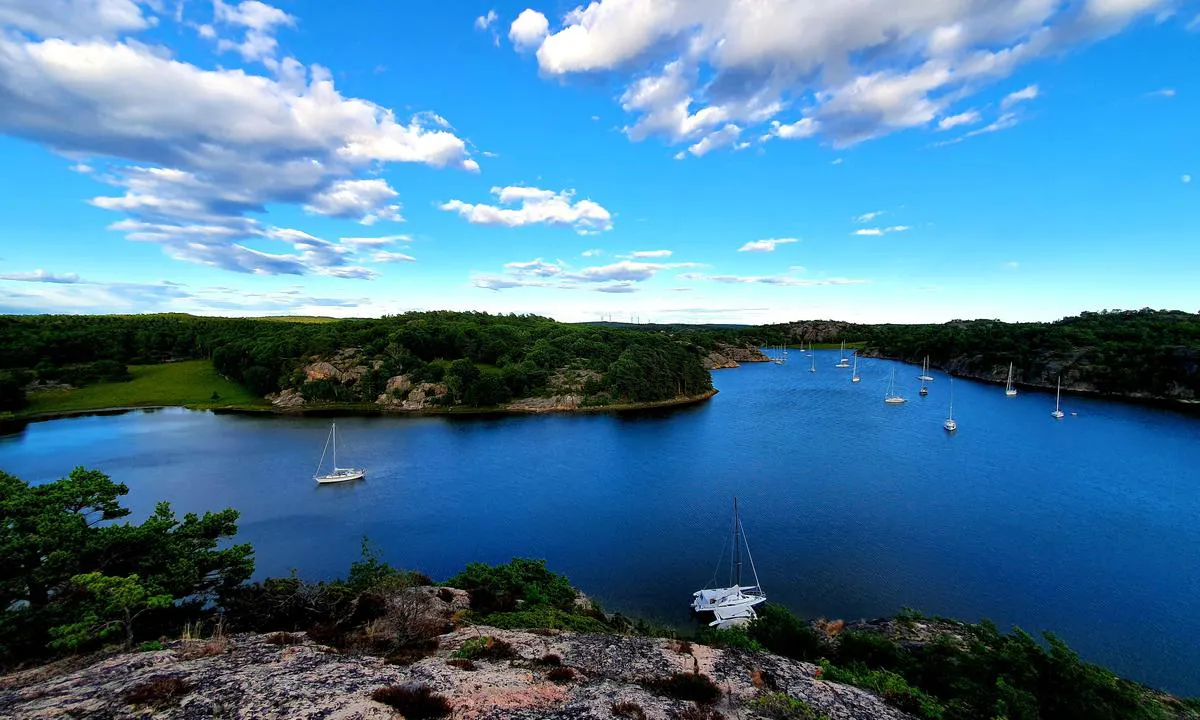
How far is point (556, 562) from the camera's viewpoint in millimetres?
29656

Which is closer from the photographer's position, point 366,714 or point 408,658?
point 366,714

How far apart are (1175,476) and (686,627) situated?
5287 cm

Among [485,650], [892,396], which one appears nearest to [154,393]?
[485,650]

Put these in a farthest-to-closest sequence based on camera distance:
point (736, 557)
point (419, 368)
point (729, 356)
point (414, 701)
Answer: point (729, 356) → point (419, 368) → point (736, 557) → point (414, 701)

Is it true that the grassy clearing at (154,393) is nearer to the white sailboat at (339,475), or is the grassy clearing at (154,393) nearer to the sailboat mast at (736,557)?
the white sailboat at (339,475)

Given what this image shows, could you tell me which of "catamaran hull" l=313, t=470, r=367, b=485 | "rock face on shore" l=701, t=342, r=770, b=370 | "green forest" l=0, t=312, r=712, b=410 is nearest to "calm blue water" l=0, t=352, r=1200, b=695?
"catamaran hull" l=313, t=470, r=367, b=485

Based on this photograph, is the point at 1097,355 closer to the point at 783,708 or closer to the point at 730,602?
the point at 730,602

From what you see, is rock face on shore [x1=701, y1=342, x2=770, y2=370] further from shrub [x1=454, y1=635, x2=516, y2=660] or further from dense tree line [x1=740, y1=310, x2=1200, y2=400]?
shrub [x1=454, y1=635, x2=516, y2=660]

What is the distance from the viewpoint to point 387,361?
275 feet

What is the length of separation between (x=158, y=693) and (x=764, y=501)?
1438 inches

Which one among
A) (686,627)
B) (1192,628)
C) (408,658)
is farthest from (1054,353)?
(408,658)

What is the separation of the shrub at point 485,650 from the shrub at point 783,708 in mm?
5921

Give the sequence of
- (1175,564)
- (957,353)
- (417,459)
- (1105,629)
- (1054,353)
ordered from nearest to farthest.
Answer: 1. (1105,629)
2. (1175,564)
3. (417,459)
4. (1054,353)
5. (957,353)

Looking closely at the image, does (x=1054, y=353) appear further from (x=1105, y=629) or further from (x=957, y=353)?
(x=1105, y=629)
